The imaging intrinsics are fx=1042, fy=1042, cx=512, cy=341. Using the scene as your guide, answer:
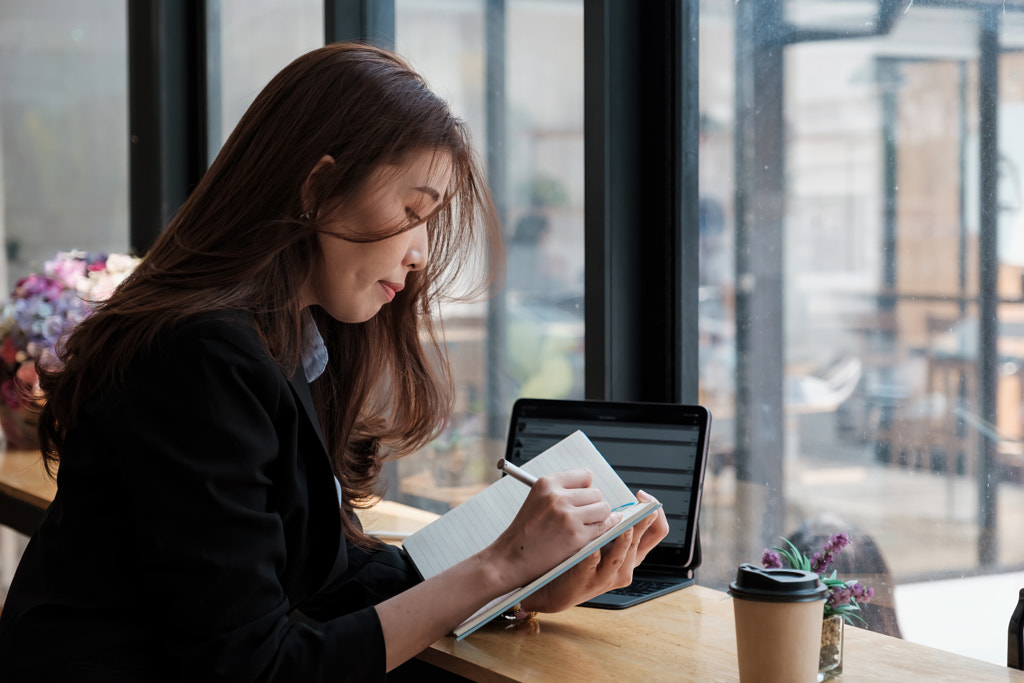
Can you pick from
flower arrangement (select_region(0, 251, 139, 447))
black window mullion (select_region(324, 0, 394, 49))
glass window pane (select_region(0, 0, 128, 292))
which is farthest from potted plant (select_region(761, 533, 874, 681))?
glass window pane (select_region(0, 0, 128, 292))

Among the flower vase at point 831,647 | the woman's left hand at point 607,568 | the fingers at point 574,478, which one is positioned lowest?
the flower vase at point 831,647

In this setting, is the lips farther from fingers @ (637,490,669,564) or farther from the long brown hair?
fingers @ (637,490,669,564)

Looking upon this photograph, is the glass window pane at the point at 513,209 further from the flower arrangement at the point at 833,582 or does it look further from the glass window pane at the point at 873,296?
the flower arrangement at the point at 833,582

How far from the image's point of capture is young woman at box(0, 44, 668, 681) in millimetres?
1021

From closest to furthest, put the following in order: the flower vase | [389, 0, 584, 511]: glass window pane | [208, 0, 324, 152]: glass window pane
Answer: the flower vase, [389, 0, 584, 511]: glass window pane, [208, 0, 324, 152]: glass window pane

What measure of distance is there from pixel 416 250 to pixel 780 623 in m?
0.60

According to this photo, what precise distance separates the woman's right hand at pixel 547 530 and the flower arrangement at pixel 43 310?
1.81 meters

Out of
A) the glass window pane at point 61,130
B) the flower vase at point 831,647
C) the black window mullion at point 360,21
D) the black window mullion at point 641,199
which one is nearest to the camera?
the flower vase at point 831,647

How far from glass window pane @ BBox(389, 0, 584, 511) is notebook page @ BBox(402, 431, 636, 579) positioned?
0.63m

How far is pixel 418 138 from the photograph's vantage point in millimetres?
1212

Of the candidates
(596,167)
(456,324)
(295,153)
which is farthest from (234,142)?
(456,324)

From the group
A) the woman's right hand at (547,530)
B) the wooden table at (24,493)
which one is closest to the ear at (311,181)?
the woman's right hand at (547,530)

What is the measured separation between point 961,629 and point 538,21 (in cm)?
135

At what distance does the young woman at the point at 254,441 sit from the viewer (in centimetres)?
102
